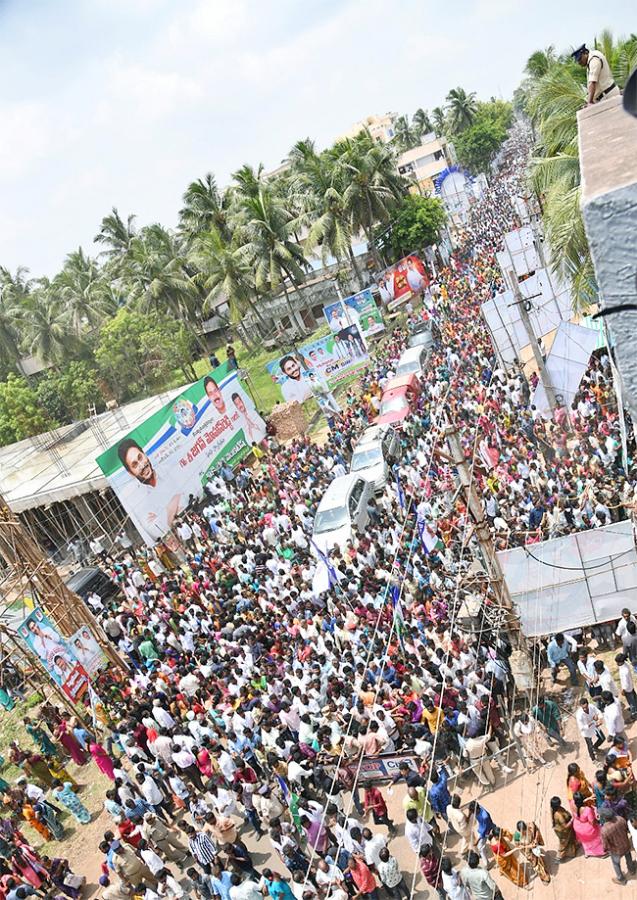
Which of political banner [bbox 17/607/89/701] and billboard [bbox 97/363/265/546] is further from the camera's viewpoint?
billboard [bbox 97/363/265/546]

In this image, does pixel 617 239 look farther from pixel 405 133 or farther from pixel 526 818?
pixel 405 133

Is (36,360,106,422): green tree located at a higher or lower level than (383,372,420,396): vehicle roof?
higher

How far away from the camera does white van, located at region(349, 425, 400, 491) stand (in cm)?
1855

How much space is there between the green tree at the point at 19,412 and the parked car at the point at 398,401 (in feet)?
64.5

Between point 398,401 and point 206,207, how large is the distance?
24257 millimetres

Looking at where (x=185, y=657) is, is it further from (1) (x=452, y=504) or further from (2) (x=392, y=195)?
(2) (x=392, y=195)

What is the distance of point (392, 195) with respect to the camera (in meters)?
39.7

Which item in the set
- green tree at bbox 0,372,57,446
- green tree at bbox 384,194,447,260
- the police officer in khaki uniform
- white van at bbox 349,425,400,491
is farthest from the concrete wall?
green tree at bbox 384,194,447,260

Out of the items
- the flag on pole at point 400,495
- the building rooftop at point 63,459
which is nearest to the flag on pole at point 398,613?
the flag on pole at point 400,495

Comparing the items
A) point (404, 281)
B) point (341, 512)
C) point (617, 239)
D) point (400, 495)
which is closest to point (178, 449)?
point (341, 512)

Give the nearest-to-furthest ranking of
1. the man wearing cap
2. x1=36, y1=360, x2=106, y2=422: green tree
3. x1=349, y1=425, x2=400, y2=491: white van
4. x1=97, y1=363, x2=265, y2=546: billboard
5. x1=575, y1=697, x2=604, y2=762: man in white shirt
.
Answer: x1=575, y1=697, x2=604, y2=762: man in white shirt, the man wearing cap, x1=349, y1=425, x2=400, y2=491: white van, x1=97, y1=363, x2=265, y2=546: billboard, x1=36, y1=360, x2=106, y2=422: green tree

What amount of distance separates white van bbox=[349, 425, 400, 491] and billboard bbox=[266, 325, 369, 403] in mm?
5426

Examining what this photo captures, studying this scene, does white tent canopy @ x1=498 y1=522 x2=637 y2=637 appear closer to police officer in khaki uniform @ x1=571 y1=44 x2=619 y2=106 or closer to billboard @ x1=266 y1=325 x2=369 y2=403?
police officer in khaki uniform @ x1=571 y1=44 x2=619 y2=106

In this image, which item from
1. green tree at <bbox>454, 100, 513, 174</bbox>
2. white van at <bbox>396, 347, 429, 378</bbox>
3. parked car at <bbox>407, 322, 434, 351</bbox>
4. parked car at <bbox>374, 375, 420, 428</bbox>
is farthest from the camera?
green tree at <bbox>454, 100, 513, 174</bbox>
